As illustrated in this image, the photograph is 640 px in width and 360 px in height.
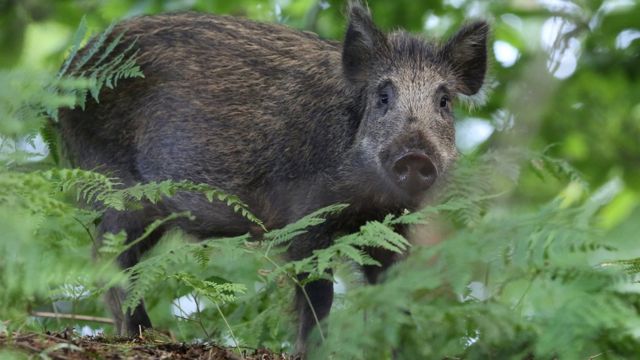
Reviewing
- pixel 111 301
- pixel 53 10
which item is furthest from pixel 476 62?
pixel 53 10

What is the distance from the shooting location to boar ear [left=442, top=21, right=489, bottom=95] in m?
7.54

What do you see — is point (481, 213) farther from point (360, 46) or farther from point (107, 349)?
point (107, 349)

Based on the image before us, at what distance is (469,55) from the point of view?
25.1 ft

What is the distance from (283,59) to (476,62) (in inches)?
56.2

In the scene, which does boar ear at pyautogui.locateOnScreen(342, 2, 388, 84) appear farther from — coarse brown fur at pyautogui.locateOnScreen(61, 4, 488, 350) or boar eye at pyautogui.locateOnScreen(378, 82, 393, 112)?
boar eye at pyautogui.locateOnScreen(378, 82, 393, 112)

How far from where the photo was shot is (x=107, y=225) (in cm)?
775

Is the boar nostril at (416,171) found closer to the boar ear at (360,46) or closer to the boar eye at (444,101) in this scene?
the boar eye at (444,101)

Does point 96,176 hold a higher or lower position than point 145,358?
higher

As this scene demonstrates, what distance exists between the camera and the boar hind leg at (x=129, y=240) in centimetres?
733

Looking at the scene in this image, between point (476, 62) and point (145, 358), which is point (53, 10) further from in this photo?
point (145, 358)

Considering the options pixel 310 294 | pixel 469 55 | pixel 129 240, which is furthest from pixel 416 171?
pixel 129 240

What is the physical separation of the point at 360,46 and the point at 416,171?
1.44 meters

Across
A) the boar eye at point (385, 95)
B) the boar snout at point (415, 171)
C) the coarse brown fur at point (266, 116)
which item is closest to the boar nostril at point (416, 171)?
the boar snout at point (415, 171)

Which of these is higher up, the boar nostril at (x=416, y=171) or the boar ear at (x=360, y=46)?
the boar ear at (x=360, y=46)
